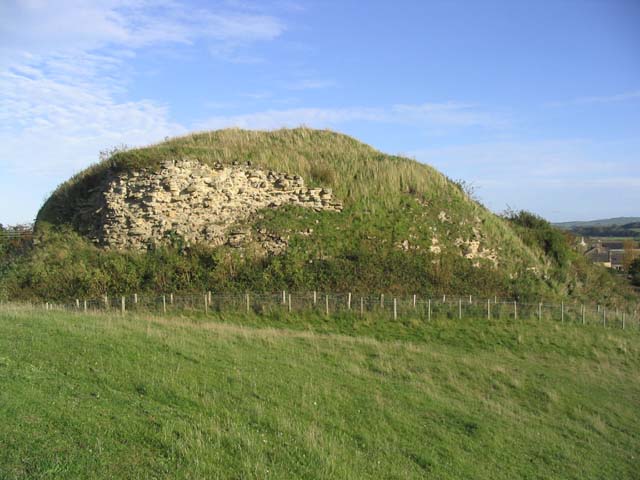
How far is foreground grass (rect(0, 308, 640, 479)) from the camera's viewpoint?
24.9 ft

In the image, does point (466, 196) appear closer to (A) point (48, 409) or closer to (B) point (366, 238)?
(B) point (366, 238)

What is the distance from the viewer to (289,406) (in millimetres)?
11234

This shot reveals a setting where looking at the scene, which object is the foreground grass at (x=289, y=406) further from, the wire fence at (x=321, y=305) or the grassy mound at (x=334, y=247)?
the grassy mound at (x=334, y=247)

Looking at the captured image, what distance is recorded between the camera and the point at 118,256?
2661cm

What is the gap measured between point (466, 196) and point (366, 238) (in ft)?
34.3

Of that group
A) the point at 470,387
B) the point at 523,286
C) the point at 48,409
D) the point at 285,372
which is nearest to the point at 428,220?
the point at 523,286

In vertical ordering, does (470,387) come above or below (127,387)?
below

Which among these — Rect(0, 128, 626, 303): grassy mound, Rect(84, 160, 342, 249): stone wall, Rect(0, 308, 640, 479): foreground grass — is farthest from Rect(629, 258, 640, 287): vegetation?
Rect(84, 160, 342, 249): stone wall

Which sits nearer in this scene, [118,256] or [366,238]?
[118,256]

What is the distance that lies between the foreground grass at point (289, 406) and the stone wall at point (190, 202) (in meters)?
9.28

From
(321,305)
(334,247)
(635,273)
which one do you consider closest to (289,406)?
(321,305)

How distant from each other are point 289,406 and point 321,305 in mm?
12968

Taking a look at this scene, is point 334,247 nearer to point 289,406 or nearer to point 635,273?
point 289,406

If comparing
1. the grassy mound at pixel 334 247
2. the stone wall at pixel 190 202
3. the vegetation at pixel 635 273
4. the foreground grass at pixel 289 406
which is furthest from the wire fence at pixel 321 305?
the vegetation at pixel 635 273
